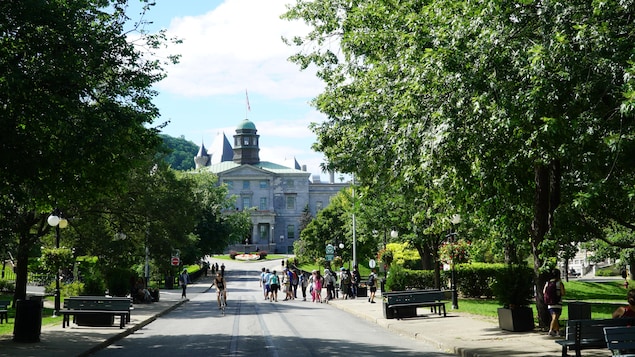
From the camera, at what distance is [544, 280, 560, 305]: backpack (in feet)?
54.4

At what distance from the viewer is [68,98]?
617 inches

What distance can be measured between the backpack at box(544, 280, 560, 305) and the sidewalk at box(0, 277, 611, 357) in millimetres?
790

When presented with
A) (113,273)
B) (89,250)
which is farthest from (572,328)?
(89,250)

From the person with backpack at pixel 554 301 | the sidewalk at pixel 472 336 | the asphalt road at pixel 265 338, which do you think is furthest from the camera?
the person with backpack at pixel 554 301

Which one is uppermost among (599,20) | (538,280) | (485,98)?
(599,20)

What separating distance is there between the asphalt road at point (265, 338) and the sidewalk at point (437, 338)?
1.11 ft

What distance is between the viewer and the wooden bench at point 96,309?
21094 mm

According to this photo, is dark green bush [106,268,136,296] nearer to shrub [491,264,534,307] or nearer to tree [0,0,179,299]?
tree [0,0,179,299]

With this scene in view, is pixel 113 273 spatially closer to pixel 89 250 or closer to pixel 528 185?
pixel 89 250

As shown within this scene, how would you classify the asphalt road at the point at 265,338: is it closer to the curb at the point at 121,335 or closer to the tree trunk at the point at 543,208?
the curb at the point at 121,335

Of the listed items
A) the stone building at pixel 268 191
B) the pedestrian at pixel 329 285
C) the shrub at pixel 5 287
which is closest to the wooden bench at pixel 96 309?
the pedestrian at pixel 329 285

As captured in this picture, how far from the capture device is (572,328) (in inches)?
488

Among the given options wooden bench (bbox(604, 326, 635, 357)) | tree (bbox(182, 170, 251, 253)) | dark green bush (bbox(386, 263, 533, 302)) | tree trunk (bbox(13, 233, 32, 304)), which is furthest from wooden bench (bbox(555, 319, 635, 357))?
tree (bbox(182, 170, 251, 253))

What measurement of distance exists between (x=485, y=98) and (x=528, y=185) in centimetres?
861
